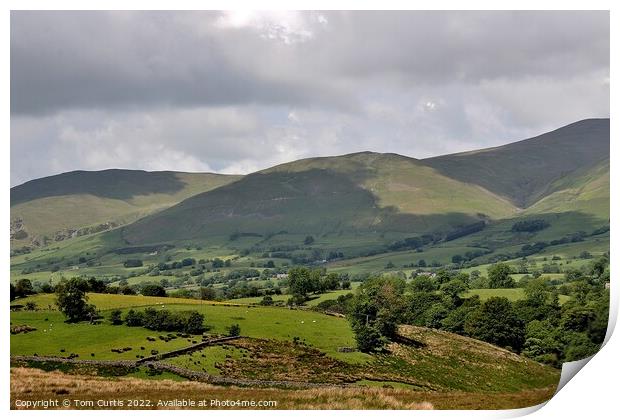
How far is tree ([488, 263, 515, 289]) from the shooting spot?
107m

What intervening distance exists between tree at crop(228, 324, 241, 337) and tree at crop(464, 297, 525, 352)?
980 inches

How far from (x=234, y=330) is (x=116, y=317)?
8261 millimetres

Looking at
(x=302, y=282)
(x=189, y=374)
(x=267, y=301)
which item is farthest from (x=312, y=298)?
(x=189, y=374)

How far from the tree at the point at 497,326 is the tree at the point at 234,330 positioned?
2489cm

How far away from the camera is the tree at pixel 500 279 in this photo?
351ft

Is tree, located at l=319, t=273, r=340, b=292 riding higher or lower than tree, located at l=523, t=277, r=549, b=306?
higher

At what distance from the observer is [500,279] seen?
4336 inches

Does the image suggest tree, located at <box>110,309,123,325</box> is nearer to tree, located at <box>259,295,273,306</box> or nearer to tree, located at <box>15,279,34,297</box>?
tree, located at <box>15,279,34,297</box>

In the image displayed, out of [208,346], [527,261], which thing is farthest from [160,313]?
[527,261]

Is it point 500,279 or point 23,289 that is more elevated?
point 23,289

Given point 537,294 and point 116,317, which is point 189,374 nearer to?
point 116,317

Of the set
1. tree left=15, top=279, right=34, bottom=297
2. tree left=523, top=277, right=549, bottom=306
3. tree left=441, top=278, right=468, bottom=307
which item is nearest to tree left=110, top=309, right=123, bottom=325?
tree left=15, top=279, right=34, bottom=297

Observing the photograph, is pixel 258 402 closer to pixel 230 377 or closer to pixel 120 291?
pixel 230 377
